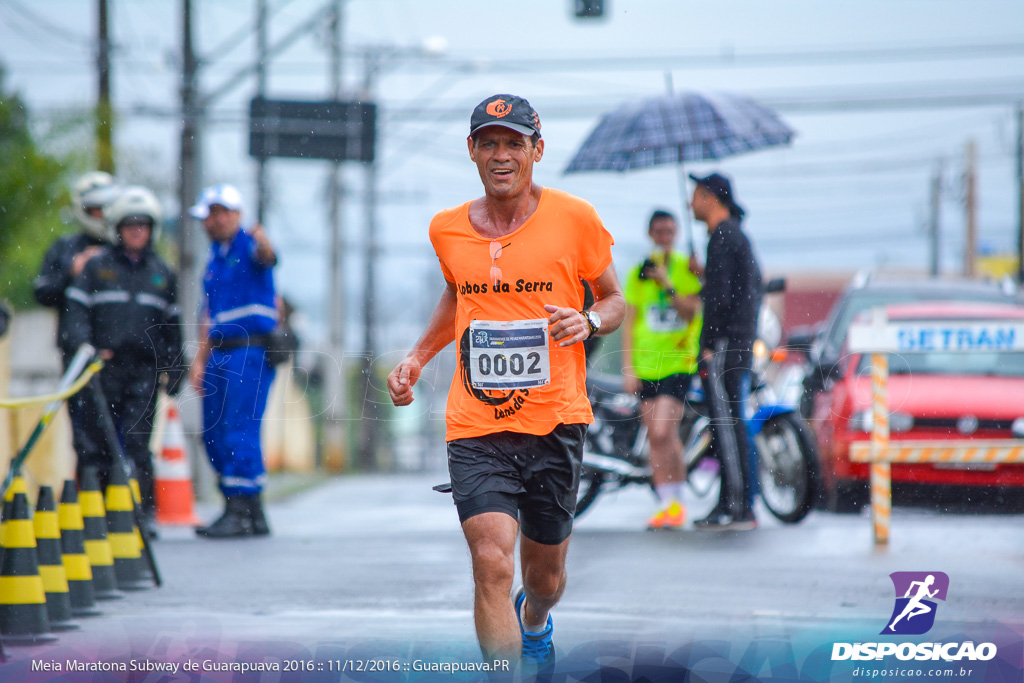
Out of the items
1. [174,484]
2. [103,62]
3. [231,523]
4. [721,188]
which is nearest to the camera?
[721,188]

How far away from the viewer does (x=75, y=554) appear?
17.7 feet

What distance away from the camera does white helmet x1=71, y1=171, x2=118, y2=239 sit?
7562 mm

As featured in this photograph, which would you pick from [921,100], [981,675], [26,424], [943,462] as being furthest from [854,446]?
[26,424]

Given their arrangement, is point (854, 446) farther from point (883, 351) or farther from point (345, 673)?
point (345, 673)

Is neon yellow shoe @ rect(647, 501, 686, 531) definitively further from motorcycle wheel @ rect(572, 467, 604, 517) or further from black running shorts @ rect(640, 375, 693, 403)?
black running shorts @ rect(640, 375, 693, 403)

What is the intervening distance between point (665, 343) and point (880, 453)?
1.29m

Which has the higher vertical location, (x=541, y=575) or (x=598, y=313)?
(x=598, y=313)

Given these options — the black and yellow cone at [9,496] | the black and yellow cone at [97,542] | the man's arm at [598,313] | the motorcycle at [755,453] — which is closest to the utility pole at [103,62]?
the motorcycle at [755,453]

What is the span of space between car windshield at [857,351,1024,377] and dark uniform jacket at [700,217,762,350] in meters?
2.04

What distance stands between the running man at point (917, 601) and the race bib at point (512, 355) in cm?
167

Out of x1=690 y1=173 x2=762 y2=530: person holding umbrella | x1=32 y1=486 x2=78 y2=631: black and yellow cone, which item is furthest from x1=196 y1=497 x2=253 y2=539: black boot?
x1=690 y1=173 x2=762 y2=530: person holding umbrella

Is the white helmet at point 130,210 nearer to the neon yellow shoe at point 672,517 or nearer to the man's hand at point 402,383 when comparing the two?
the neon yellow shoe at point 672,517

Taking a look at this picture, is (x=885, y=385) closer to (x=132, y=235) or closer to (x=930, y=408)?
(x=930, y=408)
